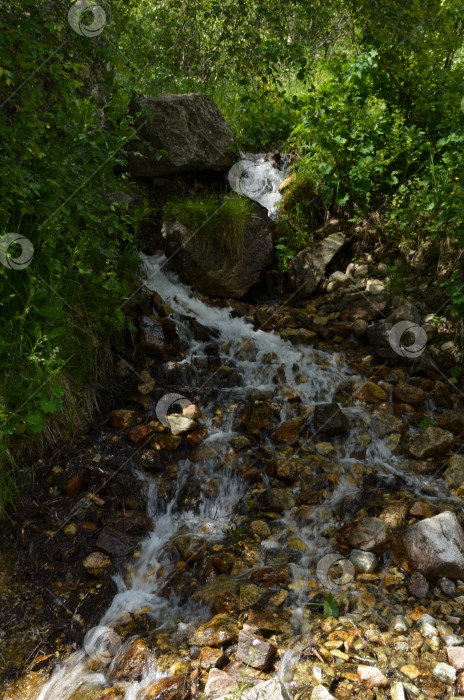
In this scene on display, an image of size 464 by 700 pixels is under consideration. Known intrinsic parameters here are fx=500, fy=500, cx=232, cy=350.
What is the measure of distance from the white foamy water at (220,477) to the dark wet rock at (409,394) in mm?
398

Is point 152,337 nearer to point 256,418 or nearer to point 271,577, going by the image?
point 256,418

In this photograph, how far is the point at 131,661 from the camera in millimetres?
2598

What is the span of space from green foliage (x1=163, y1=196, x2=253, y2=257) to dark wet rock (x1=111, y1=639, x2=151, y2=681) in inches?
169

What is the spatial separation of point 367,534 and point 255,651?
3.69 feet

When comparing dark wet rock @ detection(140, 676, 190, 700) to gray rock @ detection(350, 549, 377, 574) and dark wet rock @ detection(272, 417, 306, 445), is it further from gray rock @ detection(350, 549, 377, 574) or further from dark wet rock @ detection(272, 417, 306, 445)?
dark wet rock @ detection(272, 417, 306, 445)

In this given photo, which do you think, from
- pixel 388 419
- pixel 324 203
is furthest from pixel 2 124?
pixel 324 203

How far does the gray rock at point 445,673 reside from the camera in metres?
2.29

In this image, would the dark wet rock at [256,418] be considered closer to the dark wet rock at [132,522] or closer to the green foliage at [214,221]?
the dark wet rock at [132,522]

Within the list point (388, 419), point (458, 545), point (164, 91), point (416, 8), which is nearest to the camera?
point (458, 545)

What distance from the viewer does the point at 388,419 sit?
4.36 metres

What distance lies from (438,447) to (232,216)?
3.50m

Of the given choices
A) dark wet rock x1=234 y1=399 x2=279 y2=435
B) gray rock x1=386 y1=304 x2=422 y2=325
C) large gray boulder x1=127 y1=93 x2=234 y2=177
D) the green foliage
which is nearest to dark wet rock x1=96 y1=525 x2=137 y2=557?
dark wet rock x1=234 y1=399 x2=279 y2=435

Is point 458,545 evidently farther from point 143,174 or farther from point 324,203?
point 143,174

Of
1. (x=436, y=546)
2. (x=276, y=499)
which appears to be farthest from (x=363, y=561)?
(x=276, y=499)
